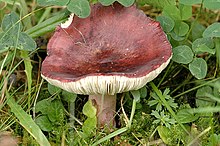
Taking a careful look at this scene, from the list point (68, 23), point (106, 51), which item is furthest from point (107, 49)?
point (68, 23)

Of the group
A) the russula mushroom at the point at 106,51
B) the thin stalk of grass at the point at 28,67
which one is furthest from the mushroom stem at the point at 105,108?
the thin stalk of grass at the point at 28,67

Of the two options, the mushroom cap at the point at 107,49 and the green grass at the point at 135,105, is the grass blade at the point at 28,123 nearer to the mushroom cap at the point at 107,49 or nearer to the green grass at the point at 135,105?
the green grass at the point at 135,105

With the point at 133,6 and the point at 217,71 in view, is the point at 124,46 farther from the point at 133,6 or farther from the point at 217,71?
the point at 217,71

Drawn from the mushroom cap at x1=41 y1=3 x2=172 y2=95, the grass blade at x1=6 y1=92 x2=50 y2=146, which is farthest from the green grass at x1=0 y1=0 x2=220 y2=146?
the mushroom cap at x1=41 y1=3 x2=172 y2=95

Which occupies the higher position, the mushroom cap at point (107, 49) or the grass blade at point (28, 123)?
the mushroom cap at point (107, 49)

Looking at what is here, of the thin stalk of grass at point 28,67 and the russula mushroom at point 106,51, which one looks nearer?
the russula mushroom at point 106,51

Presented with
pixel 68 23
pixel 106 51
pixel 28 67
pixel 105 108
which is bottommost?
pixel 105 108

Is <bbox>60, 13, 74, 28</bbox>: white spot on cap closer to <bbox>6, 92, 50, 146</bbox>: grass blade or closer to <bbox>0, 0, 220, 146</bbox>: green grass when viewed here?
<bbox>0, 0, 220, 146</bbox>: green grass

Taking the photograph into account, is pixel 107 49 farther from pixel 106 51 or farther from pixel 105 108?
pixel 105 108
